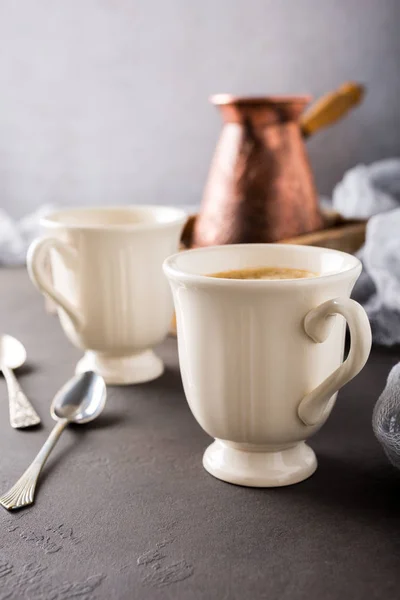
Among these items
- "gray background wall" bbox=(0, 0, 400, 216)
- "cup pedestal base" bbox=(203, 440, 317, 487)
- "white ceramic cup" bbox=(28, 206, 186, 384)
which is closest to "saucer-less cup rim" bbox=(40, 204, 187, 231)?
"white ceramic cup" bbox=(28, 206, 186, 384)

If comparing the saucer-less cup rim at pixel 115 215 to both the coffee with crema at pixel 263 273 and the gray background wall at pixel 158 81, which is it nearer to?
the coffee with crema at pixel 263 273

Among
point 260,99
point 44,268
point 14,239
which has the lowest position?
point 14,239

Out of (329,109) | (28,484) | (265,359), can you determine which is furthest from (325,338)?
(329,109)

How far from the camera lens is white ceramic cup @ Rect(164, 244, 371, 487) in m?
0.47

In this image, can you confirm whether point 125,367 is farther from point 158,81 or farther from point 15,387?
point 158,81

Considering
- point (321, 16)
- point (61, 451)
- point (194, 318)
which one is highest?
point (321, 16)

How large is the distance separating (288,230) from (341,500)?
1.35ft

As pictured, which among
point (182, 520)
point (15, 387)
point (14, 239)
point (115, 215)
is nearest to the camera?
point (182, 520)

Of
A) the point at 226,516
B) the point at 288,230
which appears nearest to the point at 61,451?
the point at 226,516

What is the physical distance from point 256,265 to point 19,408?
8.8 inches

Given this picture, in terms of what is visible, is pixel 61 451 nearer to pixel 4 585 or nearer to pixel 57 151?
pixel 4 585

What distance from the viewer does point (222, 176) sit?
87 centimetres

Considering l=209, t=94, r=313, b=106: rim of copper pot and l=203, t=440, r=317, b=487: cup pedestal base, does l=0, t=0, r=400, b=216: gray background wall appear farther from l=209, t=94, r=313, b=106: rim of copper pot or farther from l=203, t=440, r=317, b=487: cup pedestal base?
l=203, t=440, r=317, b=487: cup pedestal base

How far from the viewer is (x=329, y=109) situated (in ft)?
3.07
